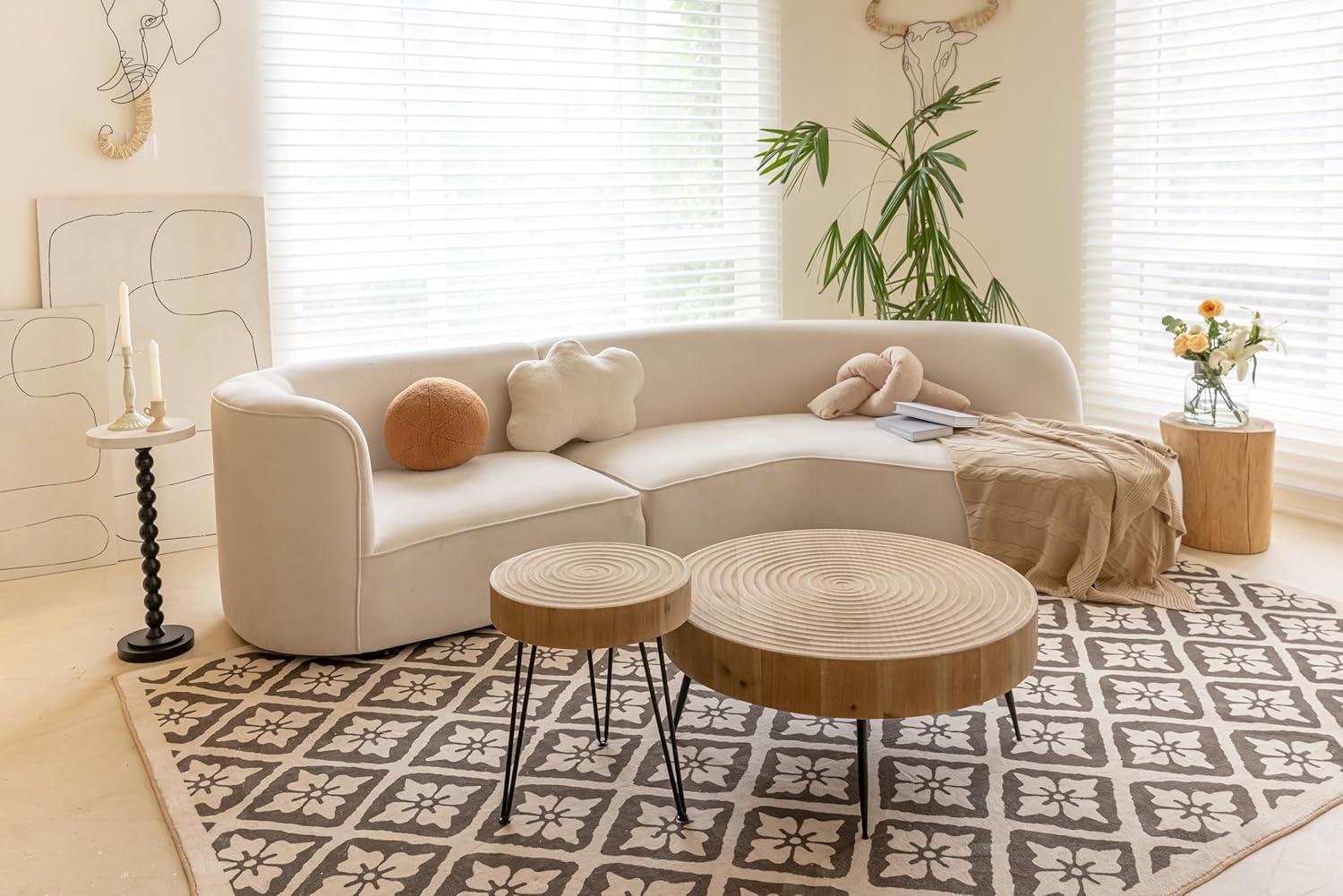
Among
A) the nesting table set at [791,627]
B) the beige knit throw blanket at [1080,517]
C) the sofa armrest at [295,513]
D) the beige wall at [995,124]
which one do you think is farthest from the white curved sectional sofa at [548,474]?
the beige wall at [995,124]

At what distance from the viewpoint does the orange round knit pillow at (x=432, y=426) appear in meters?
3.49

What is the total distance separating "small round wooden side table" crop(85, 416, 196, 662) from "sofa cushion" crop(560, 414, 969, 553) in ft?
4.12

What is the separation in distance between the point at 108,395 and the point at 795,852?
9.63 ft

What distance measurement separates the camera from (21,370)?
12.4ft

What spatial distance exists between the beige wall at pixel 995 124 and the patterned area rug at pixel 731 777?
2364 millimetres

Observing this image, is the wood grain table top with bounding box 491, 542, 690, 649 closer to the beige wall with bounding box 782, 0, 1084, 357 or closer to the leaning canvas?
the leaning canvas

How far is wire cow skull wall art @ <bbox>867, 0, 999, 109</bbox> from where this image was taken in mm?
5164

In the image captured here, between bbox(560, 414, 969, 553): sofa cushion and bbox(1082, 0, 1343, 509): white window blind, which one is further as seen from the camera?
bbox(1082, 0, 1343, 509): white window blind

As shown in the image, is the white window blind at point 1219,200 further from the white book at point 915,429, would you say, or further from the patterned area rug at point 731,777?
the patterned area rug at point 731,777

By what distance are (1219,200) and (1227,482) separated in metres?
1.32

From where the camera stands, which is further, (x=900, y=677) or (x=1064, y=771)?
(x=1064, y=771)

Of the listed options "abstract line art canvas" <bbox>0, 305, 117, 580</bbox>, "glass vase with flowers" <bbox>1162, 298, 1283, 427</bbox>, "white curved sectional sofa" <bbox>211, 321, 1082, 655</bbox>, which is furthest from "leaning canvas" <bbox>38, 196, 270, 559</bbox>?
"glass vase with flowers" <bbox>1162, 298, 1283, 427</bbox>

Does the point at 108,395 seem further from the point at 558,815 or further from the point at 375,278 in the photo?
the point at 558,815

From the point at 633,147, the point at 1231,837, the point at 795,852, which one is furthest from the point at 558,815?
the point at 633,147
